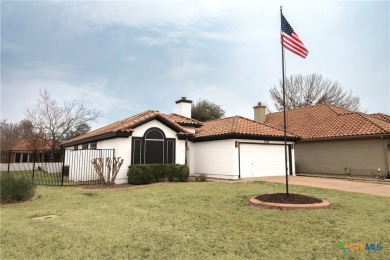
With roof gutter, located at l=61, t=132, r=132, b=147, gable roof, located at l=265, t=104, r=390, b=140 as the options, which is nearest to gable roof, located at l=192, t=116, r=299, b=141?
gable roof, located at l=265, t=104, r=390, b=140

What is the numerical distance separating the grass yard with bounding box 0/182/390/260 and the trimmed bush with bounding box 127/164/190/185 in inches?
227

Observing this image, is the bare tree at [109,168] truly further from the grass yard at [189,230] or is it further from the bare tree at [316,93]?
the bare tree at [316,93]

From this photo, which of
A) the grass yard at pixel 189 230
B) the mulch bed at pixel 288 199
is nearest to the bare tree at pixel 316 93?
the grass yard at pixel 189 230

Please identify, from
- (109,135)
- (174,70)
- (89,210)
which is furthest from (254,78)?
(89,210)

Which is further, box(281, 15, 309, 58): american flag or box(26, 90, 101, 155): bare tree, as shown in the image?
box(26, 90, 101, 155): bare tree

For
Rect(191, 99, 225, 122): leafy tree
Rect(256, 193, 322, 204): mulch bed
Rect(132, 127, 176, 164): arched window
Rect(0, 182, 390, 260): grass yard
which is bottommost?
Rect(0, 182, 390, 260): grass yard

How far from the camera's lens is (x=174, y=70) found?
73.8ft

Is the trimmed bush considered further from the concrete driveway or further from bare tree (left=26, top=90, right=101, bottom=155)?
bare tree (left=26, top=90, right=101, bottom=155)

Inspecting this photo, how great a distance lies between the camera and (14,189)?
985 centimetres

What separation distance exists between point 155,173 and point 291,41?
10.1 m

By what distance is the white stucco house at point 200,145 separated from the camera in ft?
53.1

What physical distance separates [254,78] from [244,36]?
26.3ft

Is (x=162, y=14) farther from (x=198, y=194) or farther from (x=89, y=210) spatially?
(x=89, y=210)

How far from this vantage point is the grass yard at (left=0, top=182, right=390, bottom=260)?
472 centimetres
